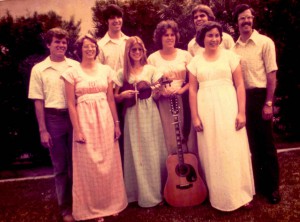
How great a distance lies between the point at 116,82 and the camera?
4.39 m

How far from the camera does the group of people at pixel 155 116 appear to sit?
13.3 feet

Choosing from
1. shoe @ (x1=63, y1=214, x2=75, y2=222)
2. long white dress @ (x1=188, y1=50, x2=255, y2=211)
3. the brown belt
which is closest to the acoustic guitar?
long white dress @ (x1=188, y1=50, x2=255, y2=211)

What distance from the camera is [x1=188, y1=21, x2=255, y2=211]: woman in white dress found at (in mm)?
3980

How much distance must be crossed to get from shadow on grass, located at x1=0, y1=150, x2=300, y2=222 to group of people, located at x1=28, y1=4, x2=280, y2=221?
0.12m

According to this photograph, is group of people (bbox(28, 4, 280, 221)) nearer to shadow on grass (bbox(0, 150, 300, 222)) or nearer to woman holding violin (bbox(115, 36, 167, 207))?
woman holding violin (bbox(115, 36, 167, 207))

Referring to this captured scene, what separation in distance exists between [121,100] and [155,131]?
57cm

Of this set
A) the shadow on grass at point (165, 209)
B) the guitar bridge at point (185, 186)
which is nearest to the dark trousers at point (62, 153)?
the shadow on grass at point (165, 209)

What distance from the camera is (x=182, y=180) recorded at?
434 centimetres

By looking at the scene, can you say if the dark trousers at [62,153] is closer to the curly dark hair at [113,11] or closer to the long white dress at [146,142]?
the long white dress at [146,142]

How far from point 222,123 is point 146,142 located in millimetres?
980

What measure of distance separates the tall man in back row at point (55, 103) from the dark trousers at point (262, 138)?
2233 mm

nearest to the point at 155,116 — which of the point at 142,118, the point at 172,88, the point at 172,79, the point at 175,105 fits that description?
the point at 142,118

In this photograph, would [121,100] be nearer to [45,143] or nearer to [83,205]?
[45,143]

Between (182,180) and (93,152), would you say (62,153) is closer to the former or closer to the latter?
(93,152)
